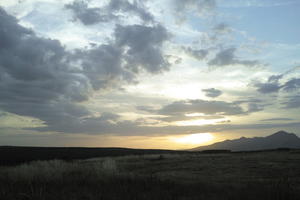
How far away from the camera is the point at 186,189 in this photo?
1100 cm

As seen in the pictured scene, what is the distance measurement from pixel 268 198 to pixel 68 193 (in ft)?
24.6

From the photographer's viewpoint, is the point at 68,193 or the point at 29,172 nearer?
the point at 68,193

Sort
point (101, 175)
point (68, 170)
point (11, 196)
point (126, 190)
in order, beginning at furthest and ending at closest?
point (68, 170) < point (101, 175) < point (126, 190) < point (11, 196)

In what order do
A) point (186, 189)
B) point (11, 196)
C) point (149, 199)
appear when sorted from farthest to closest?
1. point (186, 189)
2. point (11, 196)
3. point (149, 199)

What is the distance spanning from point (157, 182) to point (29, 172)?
9.49m

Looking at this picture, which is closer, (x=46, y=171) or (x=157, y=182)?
(x=157, y=182)

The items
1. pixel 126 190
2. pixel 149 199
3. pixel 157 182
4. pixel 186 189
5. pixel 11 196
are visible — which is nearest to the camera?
pixel 149 199

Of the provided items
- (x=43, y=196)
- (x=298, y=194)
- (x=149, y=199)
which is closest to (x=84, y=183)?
(x=43, y=196)

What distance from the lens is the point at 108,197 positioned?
9156 mm

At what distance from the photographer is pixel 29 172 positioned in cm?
1684

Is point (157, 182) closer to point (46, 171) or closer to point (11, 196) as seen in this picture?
point (11, 196)

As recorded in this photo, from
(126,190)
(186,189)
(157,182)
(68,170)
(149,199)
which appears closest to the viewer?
(149,199)

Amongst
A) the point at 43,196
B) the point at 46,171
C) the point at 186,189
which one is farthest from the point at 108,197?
the point at 46,171

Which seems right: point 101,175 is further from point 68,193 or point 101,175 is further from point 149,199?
point 149,199
